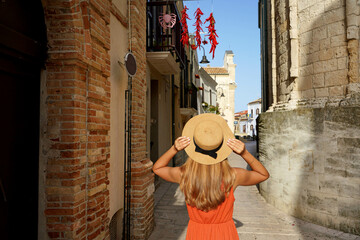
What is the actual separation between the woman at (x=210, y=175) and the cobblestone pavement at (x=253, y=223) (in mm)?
2841

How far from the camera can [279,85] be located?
760 cm

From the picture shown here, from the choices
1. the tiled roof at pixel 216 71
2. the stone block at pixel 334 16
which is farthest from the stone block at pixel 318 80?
the tiled roof at pixel 216 71

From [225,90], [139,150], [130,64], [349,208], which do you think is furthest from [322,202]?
[225,90]

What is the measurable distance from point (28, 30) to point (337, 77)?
18.8 ft

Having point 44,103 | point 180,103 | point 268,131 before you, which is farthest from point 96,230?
point 180,103

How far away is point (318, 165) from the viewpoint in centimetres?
571

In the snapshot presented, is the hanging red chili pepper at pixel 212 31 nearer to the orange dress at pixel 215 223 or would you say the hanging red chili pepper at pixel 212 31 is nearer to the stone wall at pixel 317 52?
the stone wall at pixel 317 52

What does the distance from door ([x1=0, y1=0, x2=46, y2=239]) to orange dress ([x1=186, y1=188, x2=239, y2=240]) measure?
1.64 m

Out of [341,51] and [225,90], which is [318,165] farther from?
[225,90]

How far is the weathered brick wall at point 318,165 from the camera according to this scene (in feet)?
17.1

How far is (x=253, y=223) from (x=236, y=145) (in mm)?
4126

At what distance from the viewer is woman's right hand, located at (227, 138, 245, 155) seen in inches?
80.1

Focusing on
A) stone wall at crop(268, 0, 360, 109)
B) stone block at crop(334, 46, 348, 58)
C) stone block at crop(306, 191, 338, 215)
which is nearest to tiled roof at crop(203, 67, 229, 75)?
stone wall at crop(268, 0, 360, 109)

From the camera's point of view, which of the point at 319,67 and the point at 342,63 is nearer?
the point at 342,63
